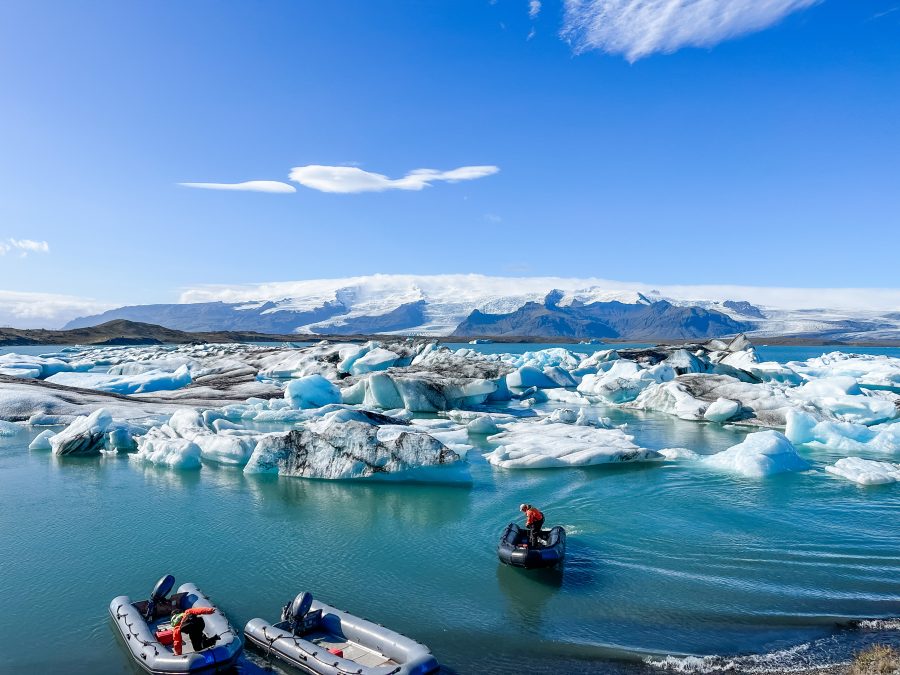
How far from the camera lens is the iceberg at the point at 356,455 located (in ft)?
42.5

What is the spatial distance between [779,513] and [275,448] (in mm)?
9588

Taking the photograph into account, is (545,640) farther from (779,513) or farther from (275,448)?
(275,448)

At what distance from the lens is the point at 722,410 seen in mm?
22031

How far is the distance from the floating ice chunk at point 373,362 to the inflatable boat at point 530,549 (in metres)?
24.2

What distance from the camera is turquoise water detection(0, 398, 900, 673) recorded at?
6859mm

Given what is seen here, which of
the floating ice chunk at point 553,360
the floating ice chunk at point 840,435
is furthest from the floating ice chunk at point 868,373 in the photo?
the floating ice chunk at point 840,435

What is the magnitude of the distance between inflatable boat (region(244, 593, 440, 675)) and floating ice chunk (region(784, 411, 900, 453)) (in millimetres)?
14731

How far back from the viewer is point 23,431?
1981 centimetres

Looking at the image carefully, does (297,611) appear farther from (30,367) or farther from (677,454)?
(30,367)

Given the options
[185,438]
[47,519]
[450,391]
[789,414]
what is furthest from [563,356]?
[47,519]

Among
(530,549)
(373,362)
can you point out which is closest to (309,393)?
(373,362)

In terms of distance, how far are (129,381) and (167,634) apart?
81.9 ft

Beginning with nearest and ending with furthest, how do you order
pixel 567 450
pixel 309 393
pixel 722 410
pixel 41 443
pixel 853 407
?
pixel 567 450 < pixel 41 443 < pixel 853 407 < pixel 722 410 < pixel 309 393

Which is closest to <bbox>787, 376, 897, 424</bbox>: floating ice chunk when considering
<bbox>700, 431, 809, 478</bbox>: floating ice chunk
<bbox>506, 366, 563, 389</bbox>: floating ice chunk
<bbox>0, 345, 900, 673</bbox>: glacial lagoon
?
<bbox>700, 431, 809, 478</bbox>: floating ice chunk
